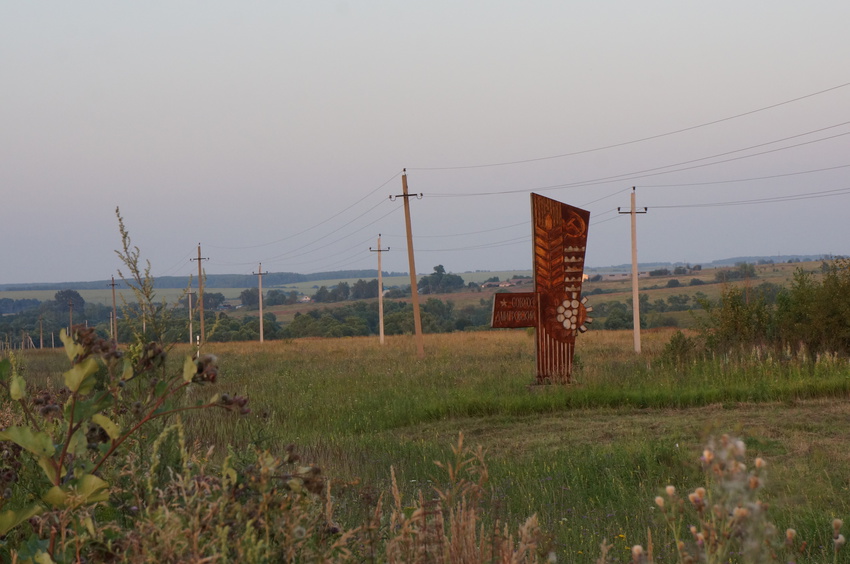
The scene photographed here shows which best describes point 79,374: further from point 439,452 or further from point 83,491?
point 439,452

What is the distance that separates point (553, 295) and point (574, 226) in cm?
134

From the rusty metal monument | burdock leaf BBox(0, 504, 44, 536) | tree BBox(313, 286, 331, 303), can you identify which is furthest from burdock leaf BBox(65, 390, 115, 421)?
tree BBox(313, 286, 331, 303)

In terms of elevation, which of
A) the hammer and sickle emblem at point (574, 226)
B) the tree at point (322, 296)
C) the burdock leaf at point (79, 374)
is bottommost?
the burdock leaf at point (79, 374)

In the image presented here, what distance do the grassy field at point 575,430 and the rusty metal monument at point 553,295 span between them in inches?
30.0

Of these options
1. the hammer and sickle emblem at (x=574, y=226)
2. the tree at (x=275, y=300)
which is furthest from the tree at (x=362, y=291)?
the hammer and sickle emblem at (x=574, y=226)

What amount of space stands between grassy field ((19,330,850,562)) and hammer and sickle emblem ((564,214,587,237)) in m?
2.55

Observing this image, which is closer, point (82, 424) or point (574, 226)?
point (82, 424)

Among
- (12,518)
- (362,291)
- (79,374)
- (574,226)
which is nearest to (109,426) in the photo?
(79,374)

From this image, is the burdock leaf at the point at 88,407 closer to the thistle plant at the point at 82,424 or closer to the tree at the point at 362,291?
the thistle plant at the point at 82,424

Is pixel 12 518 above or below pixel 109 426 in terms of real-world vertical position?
below

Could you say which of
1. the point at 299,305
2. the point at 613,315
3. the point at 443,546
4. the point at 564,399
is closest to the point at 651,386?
the point at 564,399

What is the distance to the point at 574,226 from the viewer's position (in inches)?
587

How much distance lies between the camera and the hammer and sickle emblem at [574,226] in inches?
585

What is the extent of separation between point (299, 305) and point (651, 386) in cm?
9878
